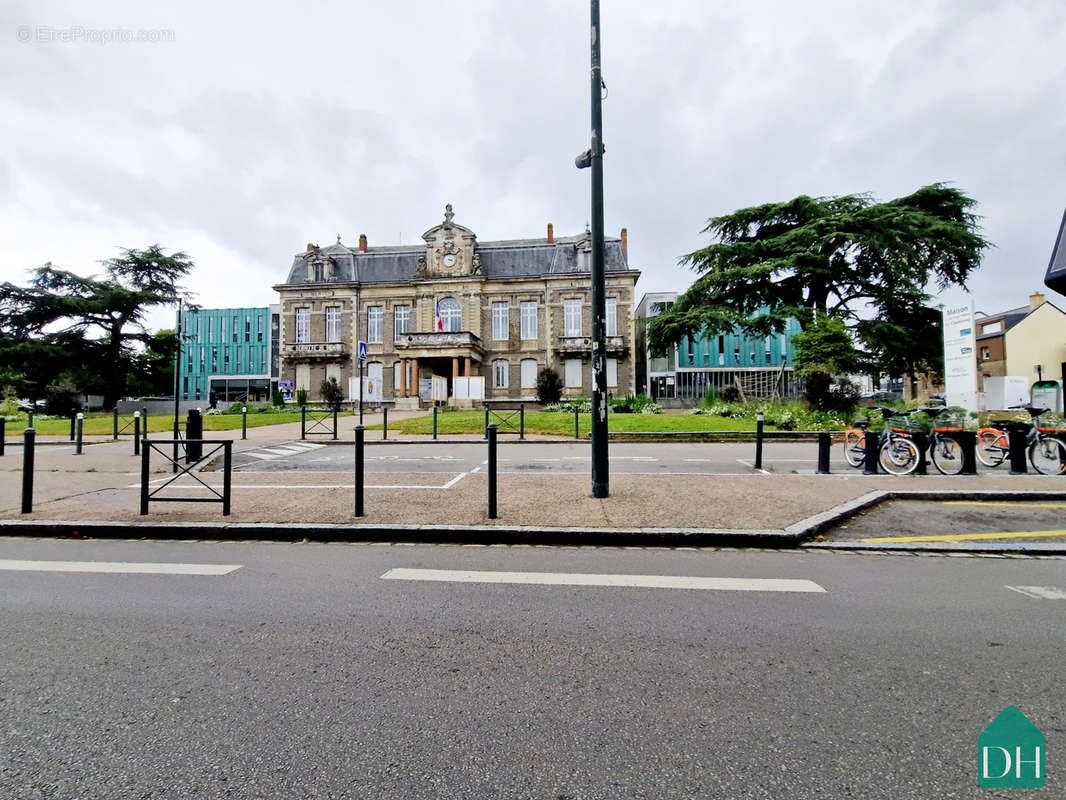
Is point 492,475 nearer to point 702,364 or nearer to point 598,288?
point 598,288

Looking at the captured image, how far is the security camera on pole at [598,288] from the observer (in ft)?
23.7

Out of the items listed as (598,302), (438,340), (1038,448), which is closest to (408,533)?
(598,302)

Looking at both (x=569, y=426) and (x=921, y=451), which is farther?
(x=569, y=426)

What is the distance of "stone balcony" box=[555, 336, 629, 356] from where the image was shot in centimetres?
4291

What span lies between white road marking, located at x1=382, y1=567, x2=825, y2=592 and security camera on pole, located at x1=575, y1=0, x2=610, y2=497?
9.74 feet

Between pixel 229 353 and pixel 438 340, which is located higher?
pixel 229 353

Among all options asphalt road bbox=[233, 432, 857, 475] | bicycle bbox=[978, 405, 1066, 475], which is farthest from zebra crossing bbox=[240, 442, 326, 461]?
bicycle bbox=[978, 405, 1066, 475]

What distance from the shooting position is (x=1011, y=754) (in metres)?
2.10

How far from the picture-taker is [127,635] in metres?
3.18

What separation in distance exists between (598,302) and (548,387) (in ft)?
108

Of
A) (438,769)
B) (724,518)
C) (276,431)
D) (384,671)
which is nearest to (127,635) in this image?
(384,671)

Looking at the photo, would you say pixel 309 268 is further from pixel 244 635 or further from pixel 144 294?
pixel 244 635

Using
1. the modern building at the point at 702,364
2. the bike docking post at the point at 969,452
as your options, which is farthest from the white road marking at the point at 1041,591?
the modern building at the point at 702,364

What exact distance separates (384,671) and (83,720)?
1244 millimetres
